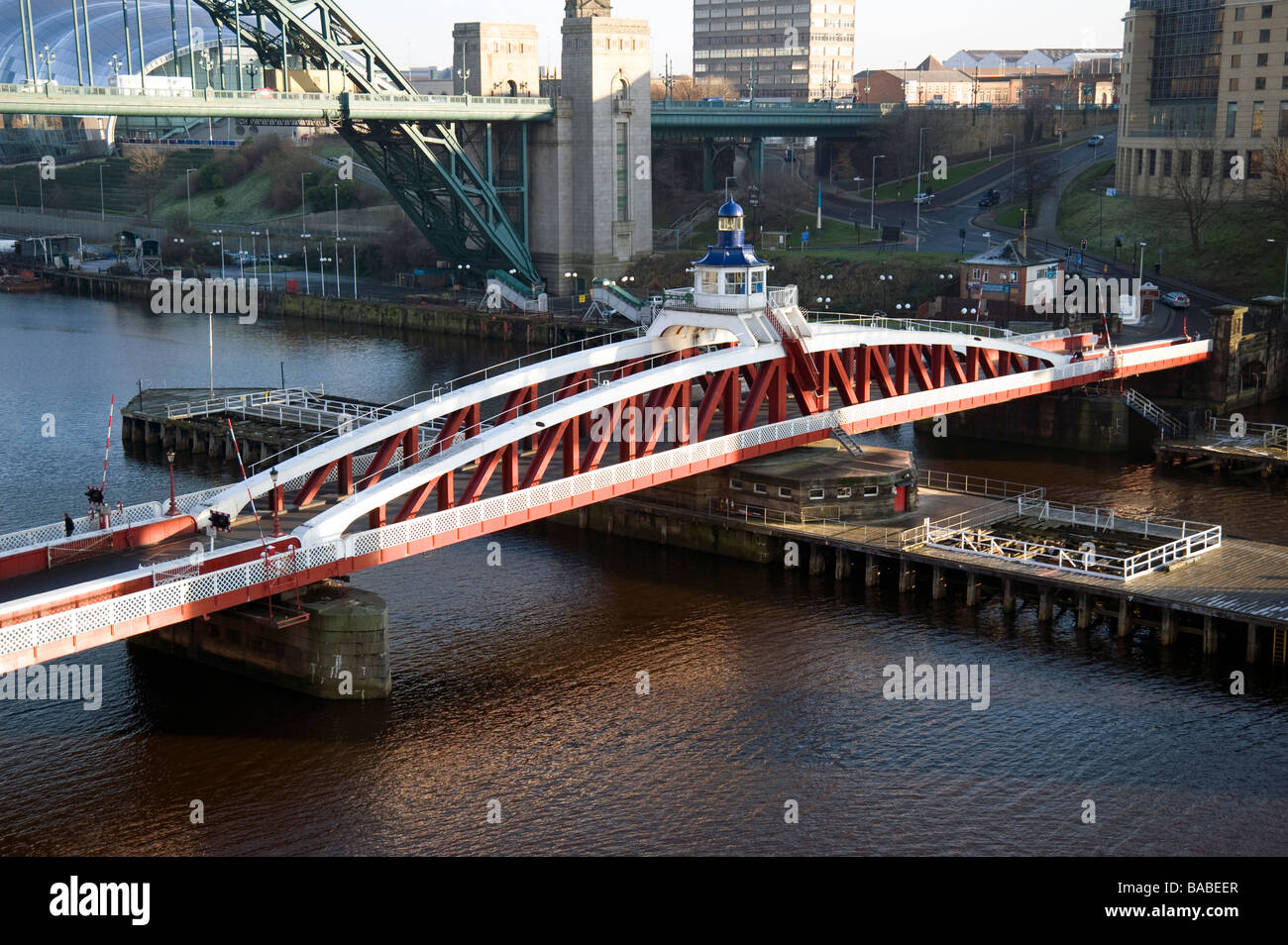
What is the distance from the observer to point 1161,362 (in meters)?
73.3

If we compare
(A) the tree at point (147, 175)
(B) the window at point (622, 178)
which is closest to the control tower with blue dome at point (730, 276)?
(B) the window at point (622, 178)

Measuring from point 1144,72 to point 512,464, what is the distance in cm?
8786

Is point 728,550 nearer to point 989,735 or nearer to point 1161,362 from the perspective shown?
point 989,735

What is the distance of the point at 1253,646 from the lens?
4341 cm

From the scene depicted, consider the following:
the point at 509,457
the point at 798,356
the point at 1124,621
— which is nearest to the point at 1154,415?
the point at 798,356

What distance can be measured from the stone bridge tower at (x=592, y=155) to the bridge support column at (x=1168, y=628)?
7220 cm

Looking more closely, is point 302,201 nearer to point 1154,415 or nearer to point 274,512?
point 1154,415

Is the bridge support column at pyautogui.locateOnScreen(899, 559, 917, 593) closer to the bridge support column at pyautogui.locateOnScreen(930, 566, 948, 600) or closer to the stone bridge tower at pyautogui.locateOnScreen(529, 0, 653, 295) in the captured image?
the bridge support column at pyautogui.locateOnScreen(930, 566, 948, 600)

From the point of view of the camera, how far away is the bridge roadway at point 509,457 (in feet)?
122

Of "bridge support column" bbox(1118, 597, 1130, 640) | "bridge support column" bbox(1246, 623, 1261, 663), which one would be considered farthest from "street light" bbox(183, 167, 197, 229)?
"bridge support column" bbox(1246, 623, 1261, 663)

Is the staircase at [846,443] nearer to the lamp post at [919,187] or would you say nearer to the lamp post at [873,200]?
the lamp post at [919,187]

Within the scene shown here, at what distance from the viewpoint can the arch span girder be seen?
9356 centimetres

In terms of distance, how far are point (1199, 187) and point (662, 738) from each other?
80.0 metres
